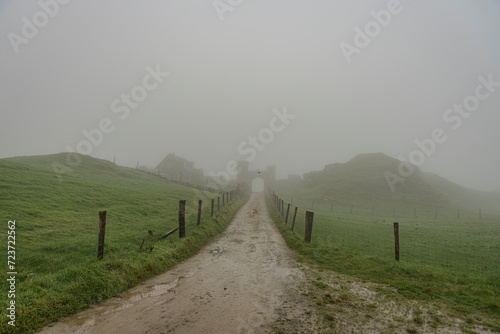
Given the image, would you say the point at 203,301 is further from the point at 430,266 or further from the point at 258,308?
the point at 430,266

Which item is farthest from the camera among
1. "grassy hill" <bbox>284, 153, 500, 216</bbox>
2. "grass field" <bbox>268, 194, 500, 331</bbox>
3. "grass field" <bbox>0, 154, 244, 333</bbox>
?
"grassy hill" <bbox>284, 153, 500, 216</bbox>

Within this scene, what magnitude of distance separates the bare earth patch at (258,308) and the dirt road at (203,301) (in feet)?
0.08

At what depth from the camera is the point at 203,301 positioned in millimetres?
7445

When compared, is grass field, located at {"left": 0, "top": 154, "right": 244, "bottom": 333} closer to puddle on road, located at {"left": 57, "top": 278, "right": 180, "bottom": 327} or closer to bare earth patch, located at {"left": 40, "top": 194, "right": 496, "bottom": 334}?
puddle on road, located at {"left": 57, "top": 278, "right": 180, "bottom": 327}

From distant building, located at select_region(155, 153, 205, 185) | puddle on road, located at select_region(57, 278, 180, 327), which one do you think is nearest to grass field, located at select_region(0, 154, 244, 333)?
puddle on road, located at select_region(57, 278, 180, 327)

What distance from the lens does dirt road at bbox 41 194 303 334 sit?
5965 millimetres

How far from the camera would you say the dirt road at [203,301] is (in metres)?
5.96

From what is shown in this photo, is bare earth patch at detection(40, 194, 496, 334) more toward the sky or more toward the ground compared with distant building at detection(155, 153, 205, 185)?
more toward the ground

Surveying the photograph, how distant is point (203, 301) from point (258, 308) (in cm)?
175

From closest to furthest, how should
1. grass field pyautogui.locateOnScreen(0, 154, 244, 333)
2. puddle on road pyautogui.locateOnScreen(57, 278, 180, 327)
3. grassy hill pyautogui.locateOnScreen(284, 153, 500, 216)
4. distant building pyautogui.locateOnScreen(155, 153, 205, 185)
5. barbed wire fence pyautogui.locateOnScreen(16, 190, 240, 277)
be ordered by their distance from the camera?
puddle on road pyautogui.locateOnScreen(57, 278, 180, 327)
grass field pyautogui.locateOnScreen(0, 154, 244, 333)
barbed wire fence pyautogui.locateOnScreen(16, 190, 240, 277)
grassy hill pyautogui.locateOnScreen(284, 153, 500, 216)
distant building pyautogui.locateOnScreen(155, 153, 205, 185)

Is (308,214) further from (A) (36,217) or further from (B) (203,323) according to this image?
(A) (36,217)

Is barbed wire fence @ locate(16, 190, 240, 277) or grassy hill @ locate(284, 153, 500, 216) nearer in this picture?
barbed wire fence @ locate(16, 190, 240, 277)

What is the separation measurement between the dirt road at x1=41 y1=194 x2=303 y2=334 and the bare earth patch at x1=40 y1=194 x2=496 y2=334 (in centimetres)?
2

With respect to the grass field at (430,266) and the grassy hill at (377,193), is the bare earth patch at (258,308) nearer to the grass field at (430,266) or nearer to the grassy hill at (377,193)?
the grass field at (430,266)
